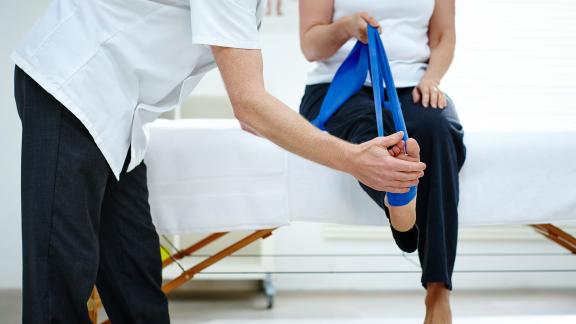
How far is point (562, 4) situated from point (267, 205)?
6.44 feet

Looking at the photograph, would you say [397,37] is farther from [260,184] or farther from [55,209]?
[55,209]

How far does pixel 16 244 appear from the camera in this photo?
2.40 m

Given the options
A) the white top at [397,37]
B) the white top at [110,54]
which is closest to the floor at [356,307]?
the white top at [397,37]

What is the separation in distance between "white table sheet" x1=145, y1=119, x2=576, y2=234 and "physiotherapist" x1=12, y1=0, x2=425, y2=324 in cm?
39

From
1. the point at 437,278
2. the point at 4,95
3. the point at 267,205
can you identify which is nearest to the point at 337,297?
the point at 267,205

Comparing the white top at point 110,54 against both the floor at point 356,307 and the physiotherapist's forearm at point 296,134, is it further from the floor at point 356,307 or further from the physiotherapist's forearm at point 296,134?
the floor at point 356,307

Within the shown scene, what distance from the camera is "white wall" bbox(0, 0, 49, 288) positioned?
7.81ft

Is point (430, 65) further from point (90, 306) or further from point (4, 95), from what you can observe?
point (4, 95)

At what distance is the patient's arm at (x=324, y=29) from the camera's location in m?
1.42

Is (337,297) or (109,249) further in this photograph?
(337,297)

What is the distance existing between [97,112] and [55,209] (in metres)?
0.18

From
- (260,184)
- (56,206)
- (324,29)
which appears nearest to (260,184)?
(260,184)

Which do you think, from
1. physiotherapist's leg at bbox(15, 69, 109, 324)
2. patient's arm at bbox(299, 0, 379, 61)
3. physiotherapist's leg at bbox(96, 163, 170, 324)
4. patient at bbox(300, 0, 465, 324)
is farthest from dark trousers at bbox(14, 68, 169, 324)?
patient's arm at bbox(299, 0, 379, 61)

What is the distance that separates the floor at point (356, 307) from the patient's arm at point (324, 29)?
37.7 inches
